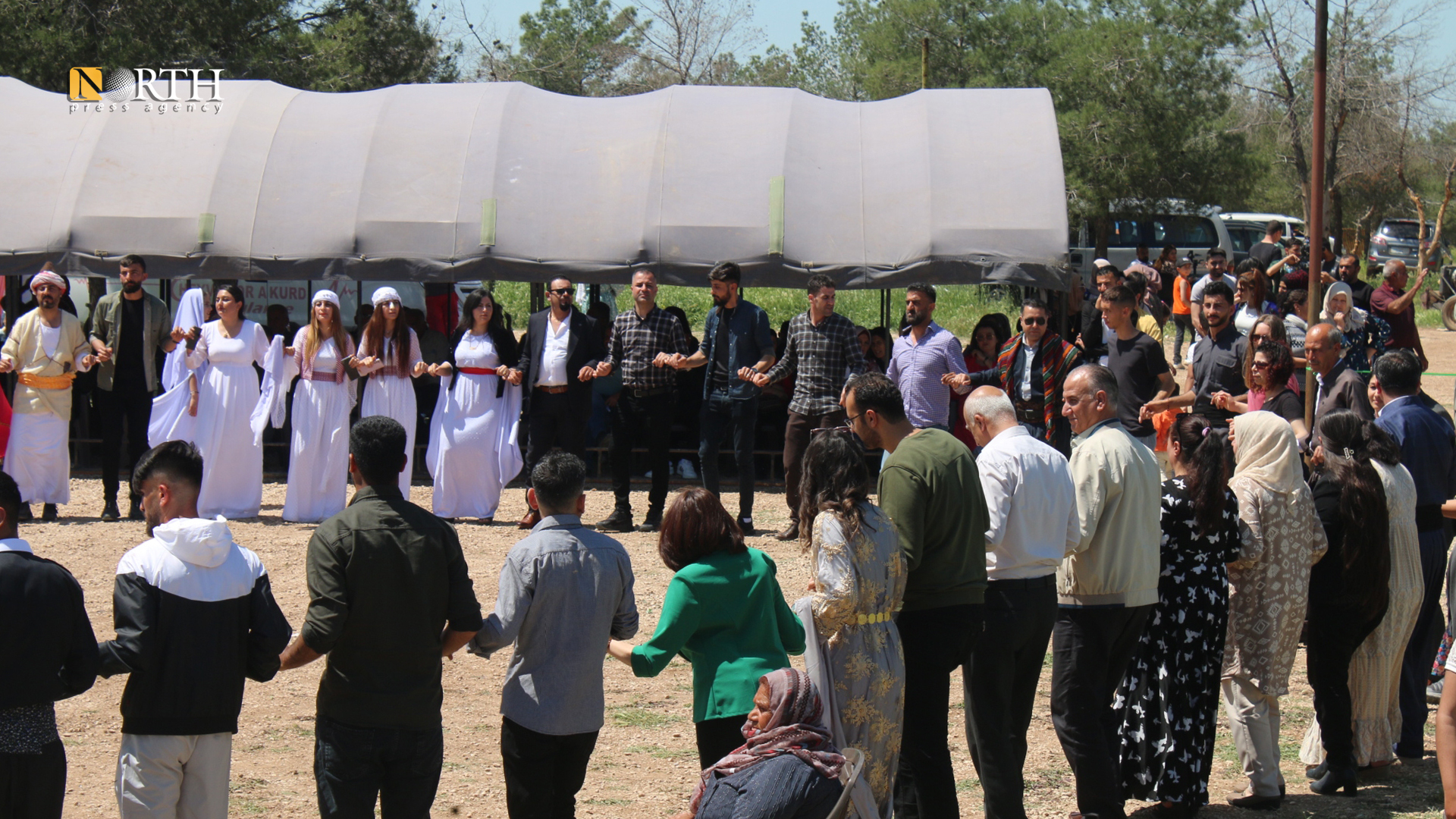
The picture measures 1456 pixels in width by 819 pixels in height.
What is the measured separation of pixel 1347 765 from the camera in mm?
5617

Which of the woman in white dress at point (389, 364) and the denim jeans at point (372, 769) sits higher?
the woman in white dress at point (389, 364)

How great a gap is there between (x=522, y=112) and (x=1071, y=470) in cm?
955

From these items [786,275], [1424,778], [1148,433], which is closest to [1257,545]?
[1424,778]

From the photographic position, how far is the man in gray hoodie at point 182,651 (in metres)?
3.81

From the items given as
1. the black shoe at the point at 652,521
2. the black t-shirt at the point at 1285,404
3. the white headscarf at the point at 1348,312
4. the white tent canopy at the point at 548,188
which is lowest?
the black shoe at the point at 652,521

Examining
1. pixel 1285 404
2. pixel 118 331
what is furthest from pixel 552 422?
pixel 1285 404

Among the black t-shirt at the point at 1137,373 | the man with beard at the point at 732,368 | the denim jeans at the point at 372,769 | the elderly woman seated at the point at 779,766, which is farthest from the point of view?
the man with beard at the point at 732,368

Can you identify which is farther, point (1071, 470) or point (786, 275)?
point (786, 275)

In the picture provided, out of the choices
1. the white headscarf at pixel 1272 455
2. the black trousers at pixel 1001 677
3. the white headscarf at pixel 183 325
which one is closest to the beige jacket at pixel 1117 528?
the black trousers at pixel 1001 677

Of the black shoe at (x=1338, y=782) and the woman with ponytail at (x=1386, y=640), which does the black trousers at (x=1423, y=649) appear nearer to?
the woman with ponytail at (x=1386, y=640)

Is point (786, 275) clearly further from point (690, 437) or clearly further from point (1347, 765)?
point (1347, 765)

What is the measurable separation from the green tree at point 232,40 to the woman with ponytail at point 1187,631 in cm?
2186

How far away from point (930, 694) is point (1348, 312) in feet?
25.9

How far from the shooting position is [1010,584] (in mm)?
4875
